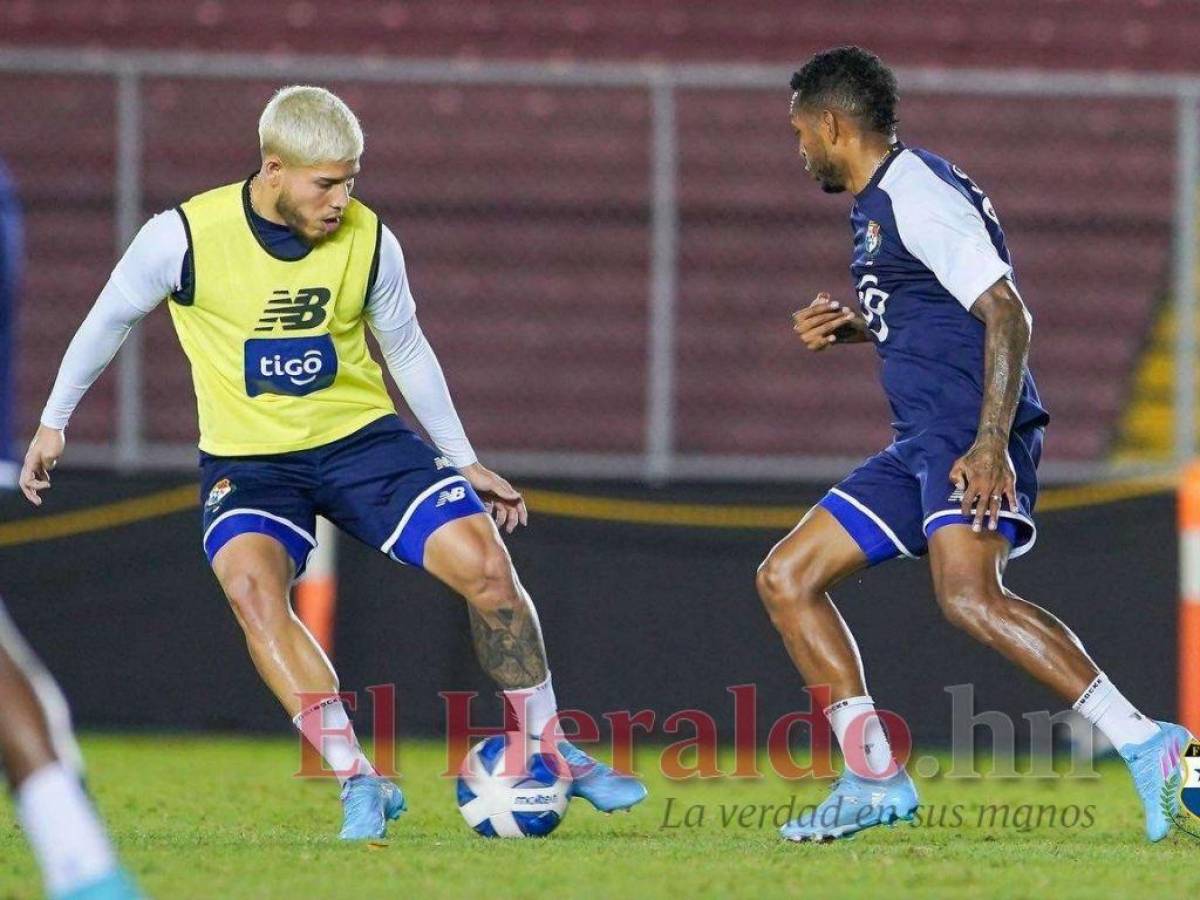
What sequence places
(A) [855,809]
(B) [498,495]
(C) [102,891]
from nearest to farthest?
(C) [102,891] → (A) [855,809] → (B) [498,495]

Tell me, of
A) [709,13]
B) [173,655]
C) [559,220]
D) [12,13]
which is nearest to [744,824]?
[173,655]

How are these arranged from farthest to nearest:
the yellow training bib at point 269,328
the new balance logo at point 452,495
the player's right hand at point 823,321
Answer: the player's right hand at point 823,321, the new balance logo at point 452,495, the yellow training bib at point 269,328

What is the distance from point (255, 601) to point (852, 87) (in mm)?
2154

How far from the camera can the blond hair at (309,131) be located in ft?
18.5

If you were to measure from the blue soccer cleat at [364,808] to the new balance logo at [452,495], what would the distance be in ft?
2.56

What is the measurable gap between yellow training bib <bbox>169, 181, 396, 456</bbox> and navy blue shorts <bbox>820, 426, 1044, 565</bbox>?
1.42 metres

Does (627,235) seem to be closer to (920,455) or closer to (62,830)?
(920,455)

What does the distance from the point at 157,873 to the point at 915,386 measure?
241cm

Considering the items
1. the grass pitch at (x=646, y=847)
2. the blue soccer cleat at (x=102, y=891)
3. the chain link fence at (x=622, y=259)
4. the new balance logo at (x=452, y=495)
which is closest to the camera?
the blue soccer cleat at (x=102, y=891)

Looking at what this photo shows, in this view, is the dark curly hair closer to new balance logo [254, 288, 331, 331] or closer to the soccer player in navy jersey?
the soccer player in navy jersey

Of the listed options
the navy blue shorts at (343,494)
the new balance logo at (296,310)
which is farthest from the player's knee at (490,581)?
the new balance logo at (296,310)

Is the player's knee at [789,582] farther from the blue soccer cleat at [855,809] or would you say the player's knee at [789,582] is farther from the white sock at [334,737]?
the white sock at [334,737]

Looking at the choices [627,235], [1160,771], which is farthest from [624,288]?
[1160,771]

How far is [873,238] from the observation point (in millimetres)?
5840
